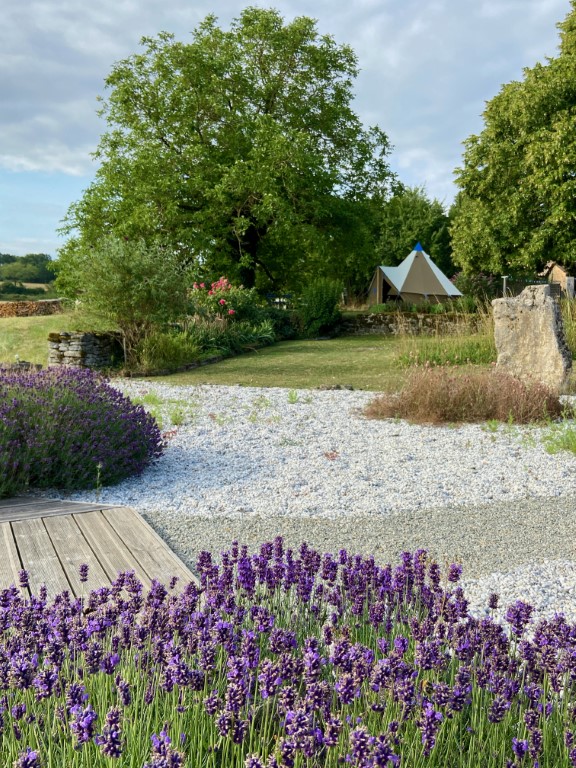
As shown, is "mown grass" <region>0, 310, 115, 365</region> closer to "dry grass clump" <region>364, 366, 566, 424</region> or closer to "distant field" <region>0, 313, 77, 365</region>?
"distant field" <region>0, 313, 77, 365</region>

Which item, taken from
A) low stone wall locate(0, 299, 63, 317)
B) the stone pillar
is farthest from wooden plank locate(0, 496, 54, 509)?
low stone wall locate(0, 299, 63, 317)

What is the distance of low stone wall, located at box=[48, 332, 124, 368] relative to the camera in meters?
12.7

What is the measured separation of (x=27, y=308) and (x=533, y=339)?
2108 cm

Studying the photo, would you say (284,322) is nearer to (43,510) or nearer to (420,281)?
(420,281)

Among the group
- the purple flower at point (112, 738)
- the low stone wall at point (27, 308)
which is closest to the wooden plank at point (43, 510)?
the purple flower at point (112, 738)

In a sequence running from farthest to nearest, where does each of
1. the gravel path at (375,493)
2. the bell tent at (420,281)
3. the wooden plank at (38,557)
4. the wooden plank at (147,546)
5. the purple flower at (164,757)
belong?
1. the bell tent at (420,281)
2. the gravel path at (375,493)
3. the wooden plank at (147,546)
4. the wooden plank at (38,557)
5. the purple flower at (164,757)

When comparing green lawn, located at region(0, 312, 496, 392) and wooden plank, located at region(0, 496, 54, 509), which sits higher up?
green lawn, located at region(0, 312, 496, 392)

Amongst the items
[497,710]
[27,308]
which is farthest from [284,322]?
[497,710]

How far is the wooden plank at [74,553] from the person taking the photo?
10.5 ft

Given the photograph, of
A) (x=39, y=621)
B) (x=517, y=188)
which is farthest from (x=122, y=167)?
(x=39, y=621)

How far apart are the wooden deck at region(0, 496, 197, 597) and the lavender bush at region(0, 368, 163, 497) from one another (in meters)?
0.44

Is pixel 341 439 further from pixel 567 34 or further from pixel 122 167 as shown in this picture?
pixel 567 34

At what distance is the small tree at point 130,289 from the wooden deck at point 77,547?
8.73 meters

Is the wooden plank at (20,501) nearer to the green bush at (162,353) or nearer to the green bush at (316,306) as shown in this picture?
the green bush at (162,353)
